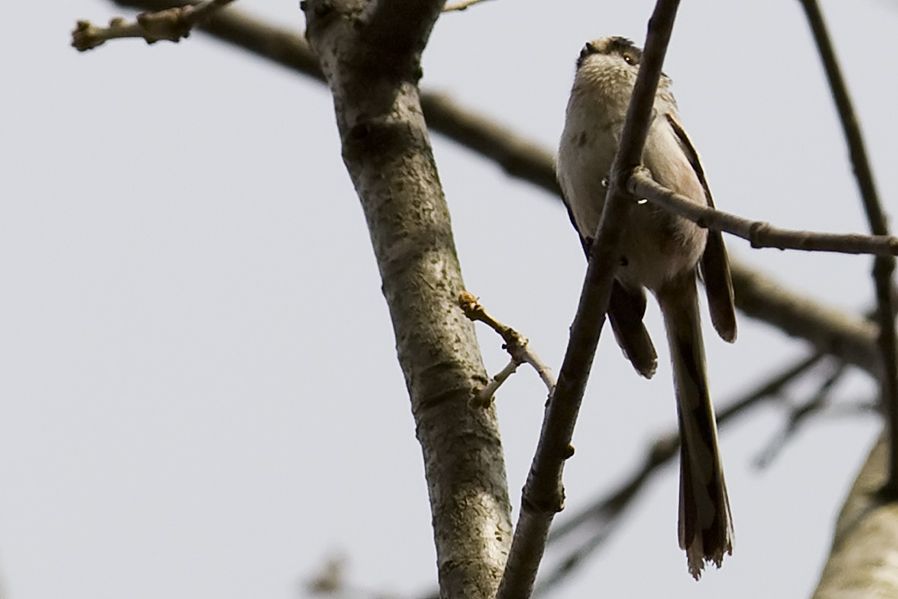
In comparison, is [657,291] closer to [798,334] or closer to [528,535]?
[798,334]

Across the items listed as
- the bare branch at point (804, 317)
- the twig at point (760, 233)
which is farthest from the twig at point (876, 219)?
the twig at point (760, 233)

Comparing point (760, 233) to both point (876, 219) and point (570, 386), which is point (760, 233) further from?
point (876, 219)

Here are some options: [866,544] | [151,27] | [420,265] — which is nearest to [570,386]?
[420,265]

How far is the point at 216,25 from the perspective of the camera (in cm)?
375

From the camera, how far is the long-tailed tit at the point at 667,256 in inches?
104

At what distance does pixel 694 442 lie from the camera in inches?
111

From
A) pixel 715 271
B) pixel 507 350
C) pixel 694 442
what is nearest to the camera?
pixel 507 350

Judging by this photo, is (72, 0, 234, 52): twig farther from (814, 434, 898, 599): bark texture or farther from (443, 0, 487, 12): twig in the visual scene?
(814, 434, 898, 599): bark texture

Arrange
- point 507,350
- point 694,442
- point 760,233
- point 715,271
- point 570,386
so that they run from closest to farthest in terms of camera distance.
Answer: point 760,233 → point 570,386 → point 507,350 → point 694,442 → point 715,271

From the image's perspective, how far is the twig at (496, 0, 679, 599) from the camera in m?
1.65

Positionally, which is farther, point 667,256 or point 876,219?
point 667,256

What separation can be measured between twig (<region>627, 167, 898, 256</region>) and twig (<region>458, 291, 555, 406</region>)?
1.42 ft

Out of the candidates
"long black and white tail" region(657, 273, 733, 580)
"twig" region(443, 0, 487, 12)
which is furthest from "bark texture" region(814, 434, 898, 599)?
"twig" region(443, 0, 487, 12)

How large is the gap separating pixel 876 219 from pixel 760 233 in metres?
1.39
